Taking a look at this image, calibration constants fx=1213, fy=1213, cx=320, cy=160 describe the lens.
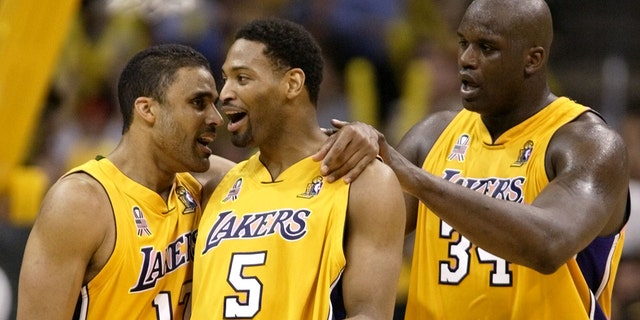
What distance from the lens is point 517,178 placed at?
18.6 ft

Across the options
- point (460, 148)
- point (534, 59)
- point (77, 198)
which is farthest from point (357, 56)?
point (77, 198)

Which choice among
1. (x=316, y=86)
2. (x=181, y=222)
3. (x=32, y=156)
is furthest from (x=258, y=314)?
(x=32, y=156)

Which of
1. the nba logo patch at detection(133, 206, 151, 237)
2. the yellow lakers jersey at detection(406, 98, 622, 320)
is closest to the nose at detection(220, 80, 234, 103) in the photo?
the nba logo patch at detection(133, 206, 151, 237)

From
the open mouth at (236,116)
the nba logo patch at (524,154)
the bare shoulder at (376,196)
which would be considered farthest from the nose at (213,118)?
the nba logo patch at (524,154)

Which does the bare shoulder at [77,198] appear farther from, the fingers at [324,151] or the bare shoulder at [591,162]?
the bare shoulder at [591,162]

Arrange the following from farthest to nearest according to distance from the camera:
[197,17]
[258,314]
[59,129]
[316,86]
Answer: [197,17] < [59,129] < [316,86] < [258,314]

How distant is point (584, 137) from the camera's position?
18.1 ft

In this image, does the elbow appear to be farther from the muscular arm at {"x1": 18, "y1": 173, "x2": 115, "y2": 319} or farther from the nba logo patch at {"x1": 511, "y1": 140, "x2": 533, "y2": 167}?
the muscular arm at {"x1": 18, "y1": 173, "x2": 115, "y2": 319}

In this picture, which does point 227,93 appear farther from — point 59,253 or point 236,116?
point 59,253

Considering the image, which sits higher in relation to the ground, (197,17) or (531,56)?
(197,17)

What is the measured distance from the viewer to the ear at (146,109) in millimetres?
5668

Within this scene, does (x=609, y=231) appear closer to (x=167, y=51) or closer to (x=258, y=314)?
(x=258, y=314)

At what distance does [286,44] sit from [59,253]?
1.37 metres

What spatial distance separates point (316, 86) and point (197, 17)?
19.6ft
